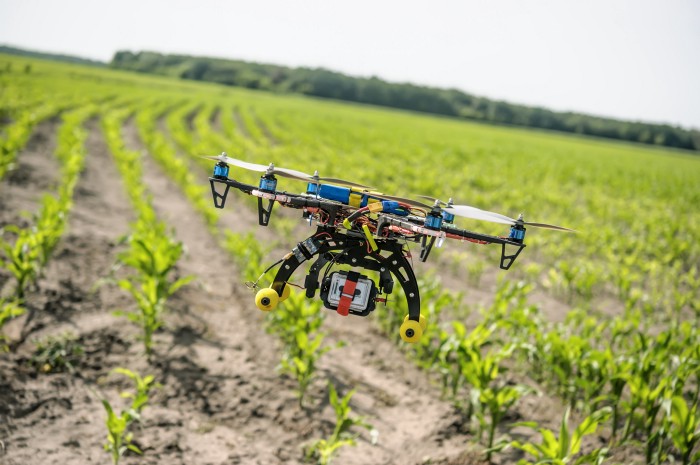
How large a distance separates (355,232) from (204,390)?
603 centimetres

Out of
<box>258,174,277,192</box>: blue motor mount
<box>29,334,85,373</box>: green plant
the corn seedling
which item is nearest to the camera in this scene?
<box>258,174,277,192</box>: blue motor mount

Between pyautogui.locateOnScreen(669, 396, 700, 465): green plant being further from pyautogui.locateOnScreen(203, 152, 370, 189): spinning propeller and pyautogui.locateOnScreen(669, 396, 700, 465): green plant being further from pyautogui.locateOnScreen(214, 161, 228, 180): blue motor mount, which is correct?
pyautogui.locateOnScreen(214, 161, 228, 180): blue motor mount

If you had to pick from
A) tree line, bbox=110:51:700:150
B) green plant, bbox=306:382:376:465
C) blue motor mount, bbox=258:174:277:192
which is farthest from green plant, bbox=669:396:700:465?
tree line, bbox=110:51:700:150

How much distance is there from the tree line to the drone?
11115cm

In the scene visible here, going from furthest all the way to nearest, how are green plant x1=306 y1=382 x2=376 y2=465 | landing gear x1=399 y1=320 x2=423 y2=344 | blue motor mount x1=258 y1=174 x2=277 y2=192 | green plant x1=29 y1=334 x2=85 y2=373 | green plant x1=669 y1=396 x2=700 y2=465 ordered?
1. green plant x1=29 y1=334 x2=85 y2=373
2. green plant x1=306 y1=382 x2=376 y2=465
3. green plant x1=669 y1=396 x2=700 y2=465
4. landing gear x1=399 y1=320 x2=423 y2=344
5. blue motor mount x1=258 y1=174 x2=277 y2=192

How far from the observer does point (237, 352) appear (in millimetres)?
7875

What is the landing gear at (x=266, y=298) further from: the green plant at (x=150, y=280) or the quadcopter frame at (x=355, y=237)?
the green plant at (x=150, y=280)

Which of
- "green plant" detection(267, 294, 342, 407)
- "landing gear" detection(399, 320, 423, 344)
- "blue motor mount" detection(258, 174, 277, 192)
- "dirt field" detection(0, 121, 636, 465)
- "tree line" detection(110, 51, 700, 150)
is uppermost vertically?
"tree line" detection(110, 51, 700, 150)

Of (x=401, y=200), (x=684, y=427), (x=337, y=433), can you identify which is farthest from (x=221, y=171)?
(x=684, y=427)

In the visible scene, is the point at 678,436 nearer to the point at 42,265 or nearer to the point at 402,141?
the point at 42,265

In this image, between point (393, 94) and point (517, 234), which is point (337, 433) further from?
point (393, 94)

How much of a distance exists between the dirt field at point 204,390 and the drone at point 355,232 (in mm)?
4381

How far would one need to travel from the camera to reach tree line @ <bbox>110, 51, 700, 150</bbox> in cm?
10988

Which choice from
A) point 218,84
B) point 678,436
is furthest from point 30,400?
point 218,84
